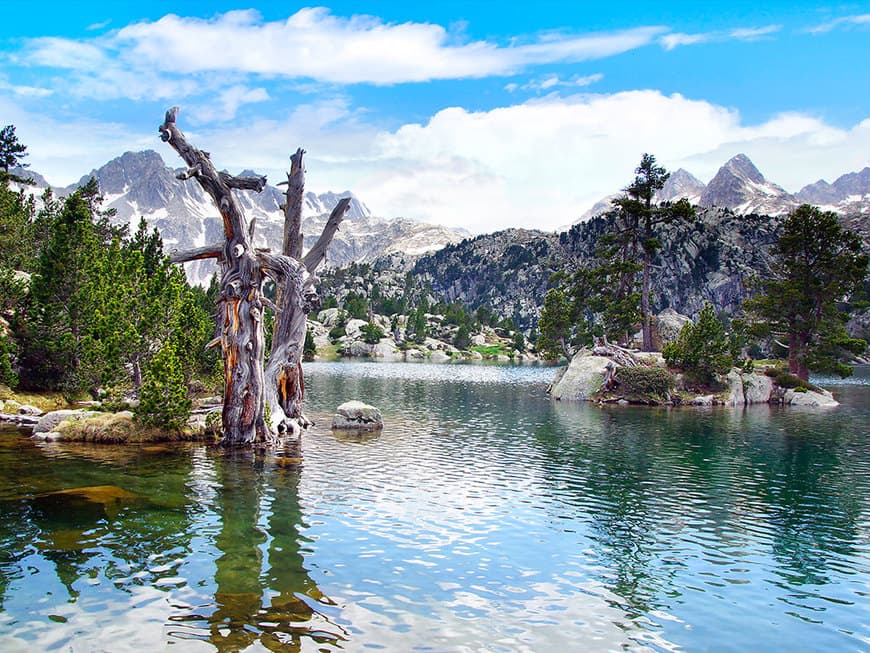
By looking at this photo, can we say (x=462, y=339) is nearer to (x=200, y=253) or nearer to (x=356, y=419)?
(x=356, y=419)

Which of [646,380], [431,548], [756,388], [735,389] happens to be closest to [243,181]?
[431,548]

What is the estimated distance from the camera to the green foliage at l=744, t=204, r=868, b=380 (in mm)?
72312

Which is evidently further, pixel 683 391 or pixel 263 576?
pixel 683 391

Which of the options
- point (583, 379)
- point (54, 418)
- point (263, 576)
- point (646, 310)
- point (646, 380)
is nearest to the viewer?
point (263, 576)

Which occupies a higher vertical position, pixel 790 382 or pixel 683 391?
pixel 790 382

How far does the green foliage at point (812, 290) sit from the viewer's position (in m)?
72.3

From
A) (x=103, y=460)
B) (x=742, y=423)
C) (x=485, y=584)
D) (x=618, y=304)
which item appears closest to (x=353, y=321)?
(x=618, y=304)

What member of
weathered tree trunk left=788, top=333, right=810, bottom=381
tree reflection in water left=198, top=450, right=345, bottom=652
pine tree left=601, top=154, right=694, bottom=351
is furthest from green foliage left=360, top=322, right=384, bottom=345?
tree reflection in water left=198, top=450, right=345, bottom=652

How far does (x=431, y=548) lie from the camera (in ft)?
64.5

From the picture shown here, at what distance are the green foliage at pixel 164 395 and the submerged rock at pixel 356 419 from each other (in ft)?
38.0

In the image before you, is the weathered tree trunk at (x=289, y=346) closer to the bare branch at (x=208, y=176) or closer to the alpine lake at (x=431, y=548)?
the bare branch at (x=208, y=176)

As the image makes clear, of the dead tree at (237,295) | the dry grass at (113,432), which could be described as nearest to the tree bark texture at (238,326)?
the dead tree at (237,295)

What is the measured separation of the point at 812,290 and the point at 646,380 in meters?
26.1

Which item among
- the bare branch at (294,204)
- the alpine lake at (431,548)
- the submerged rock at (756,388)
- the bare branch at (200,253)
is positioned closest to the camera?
the alpine lake at (431,548)
